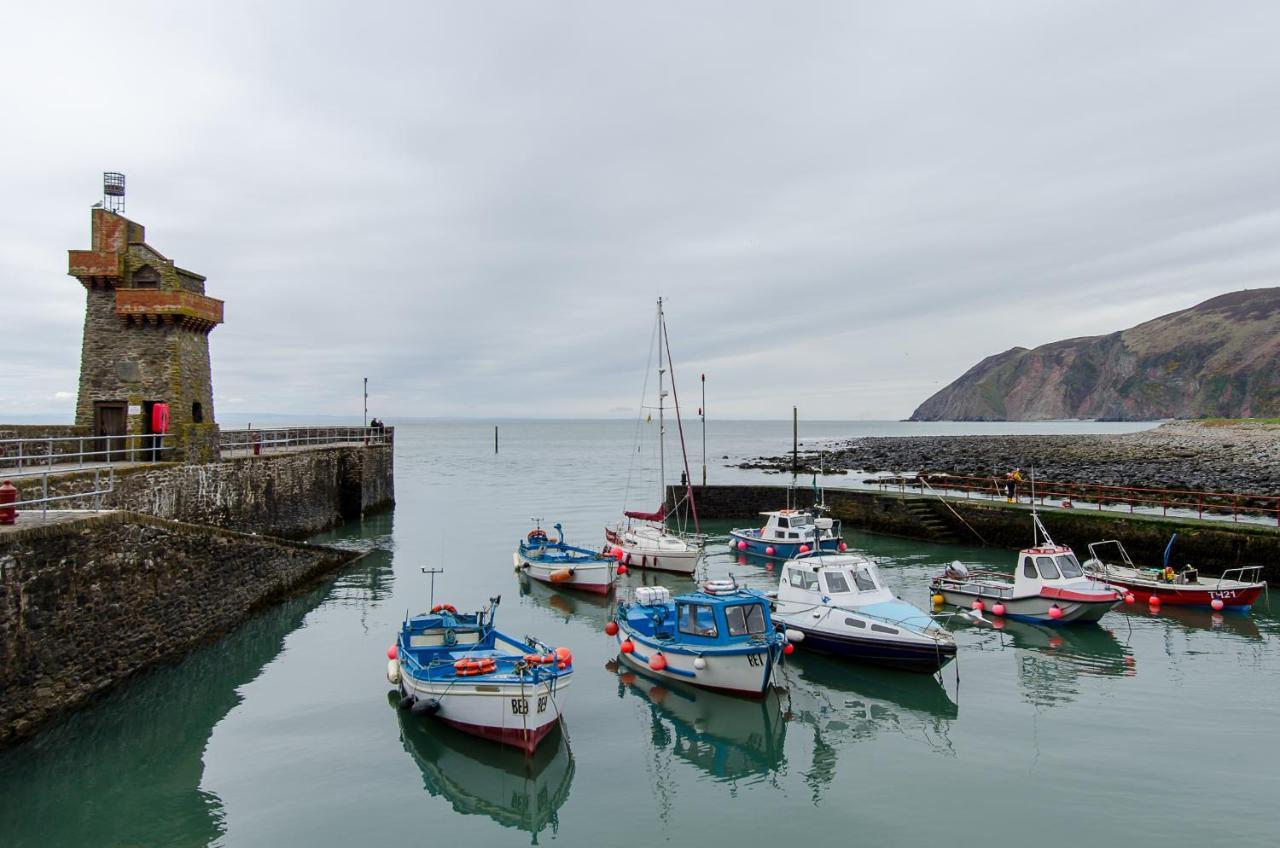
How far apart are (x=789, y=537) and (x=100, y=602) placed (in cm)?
2634

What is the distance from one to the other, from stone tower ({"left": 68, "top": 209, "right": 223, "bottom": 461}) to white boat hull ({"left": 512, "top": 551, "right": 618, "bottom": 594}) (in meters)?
13.7

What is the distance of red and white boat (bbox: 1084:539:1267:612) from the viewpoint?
23.1m

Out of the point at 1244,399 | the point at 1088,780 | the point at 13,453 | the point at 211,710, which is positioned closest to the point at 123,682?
the point at 211,710

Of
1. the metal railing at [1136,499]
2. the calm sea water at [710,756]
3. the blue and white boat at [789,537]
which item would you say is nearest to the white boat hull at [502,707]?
the calm sea water at [710,756]

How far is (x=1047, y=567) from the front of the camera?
22750 mm

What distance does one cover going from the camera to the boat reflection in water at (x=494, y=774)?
12.6 m

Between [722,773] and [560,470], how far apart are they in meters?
81.5

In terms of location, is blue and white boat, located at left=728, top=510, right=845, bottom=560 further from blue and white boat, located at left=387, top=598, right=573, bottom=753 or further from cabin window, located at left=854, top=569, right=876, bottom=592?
blue and white boat, located at left=387, top=598, right=573, bottom=753

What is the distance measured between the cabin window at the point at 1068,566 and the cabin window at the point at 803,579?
7.87m

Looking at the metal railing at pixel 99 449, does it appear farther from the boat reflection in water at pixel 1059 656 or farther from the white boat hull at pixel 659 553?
the boat reflection in water at pixel 1059 656

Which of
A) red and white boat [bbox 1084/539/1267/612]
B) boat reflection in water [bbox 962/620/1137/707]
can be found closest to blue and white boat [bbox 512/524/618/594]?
boat reflection in water [bbox 962/620/1137/707]

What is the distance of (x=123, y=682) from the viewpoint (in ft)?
54.6

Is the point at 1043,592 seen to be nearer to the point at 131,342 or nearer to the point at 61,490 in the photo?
the point at 61,490

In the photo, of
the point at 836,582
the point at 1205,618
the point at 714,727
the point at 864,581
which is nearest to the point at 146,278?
the point at 714,727
